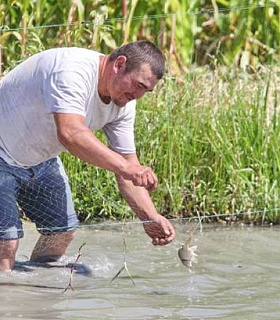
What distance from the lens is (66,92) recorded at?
231 inches

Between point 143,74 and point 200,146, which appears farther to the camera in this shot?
point 200,146

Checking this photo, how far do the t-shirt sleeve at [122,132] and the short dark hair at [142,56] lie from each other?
0.52 m

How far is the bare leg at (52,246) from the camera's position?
22.7 feet

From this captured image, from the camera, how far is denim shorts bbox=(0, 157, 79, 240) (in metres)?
6.43

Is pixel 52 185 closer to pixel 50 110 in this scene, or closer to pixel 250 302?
pixel 50 110

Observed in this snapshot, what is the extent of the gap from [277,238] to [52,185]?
92.0 inches

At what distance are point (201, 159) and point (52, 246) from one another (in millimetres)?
2189

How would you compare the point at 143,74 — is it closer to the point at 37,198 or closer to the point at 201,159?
the point at 37,198

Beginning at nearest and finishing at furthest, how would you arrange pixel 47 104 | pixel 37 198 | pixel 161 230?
pixel 47 104 < pixel 161 230 < pixel 37 198

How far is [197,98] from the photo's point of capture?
8945 millimetres

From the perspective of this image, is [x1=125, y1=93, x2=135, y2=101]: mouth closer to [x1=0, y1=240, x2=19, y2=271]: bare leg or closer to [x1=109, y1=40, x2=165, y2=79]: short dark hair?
[x1=109, y1=40, x2=165, y2=79]: short dark hair

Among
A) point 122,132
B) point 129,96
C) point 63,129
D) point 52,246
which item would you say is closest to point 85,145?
point 63,129

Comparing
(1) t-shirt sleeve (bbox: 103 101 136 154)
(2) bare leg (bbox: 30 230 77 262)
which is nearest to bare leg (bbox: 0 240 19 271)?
(2) bare leg (bbox: 30 230 77 262)

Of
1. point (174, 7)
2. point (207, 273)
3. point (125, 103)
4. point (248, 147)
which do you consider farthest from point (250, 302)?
point (174, 7)
